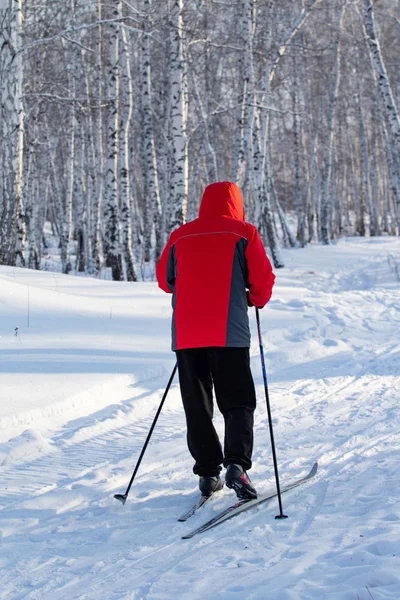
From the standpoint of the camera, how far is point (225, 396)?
13.0ft

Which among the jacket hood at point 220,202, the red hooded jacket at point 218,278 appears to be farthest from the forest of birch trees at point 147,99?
the red hooded jacket at point 218,278

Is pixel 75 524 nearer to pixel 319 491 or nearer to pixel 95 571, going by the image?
pixel 95 571

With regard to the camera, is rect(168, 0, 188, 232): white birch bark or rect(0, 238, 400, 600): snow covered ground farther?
rect(168, 0, 188, 232): white birch bark

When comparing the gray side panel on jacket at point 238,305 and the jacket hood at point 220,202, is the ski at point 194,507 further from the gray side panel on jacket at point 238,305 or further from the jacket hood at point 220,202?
the jacket hood at point 220,202

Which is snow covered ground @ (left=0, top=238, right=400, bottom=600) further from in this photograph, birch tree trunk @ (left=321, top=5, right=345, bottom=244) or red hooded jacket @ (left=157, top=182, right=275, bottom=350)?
birch tree trunk @ (left=321, top=5, right=345, bottom=244)

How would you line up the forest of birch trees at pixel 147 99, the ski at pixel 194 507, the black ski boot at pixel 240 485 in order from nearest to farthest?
the ski at pixel 194 507, the black ski boot at pixel 240 485, the forest of birch trees at pixel 147 99

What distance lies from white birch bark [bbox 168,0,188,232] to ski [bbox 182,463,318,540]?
30.4 ft

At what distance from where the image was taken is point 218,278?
3.93 m

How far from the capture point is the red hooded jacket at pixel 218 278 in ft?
12.8

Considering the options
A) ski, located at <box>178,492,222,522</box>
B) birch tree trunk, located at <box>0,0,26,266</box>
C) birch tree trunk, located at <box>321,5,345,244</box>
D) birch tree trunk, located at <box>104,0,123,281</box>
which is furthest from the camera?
birch tree trunk, located at <box>321,5,345,244</box>

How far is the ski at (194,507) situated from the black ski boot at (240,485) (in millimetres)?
161

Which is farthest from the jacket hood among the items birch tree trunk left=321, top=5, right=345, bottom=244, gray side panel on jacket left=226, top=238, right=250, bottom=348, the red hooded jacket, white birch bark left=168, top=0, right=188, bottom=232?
birch tree trunk left=321, top=5, right=345, bottom=244

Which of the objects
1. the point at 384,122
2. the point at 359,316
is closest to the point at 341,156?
the point at 384,122

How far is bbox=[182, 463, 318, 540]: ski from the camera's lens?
11.2ft
